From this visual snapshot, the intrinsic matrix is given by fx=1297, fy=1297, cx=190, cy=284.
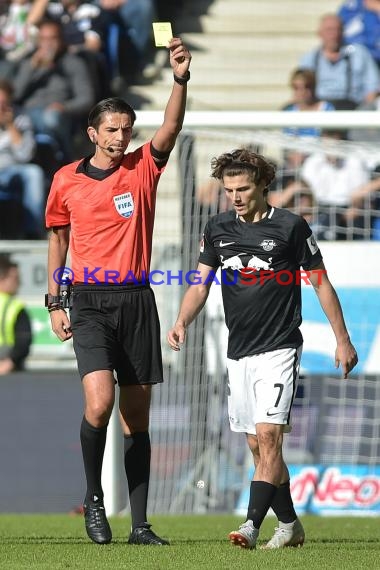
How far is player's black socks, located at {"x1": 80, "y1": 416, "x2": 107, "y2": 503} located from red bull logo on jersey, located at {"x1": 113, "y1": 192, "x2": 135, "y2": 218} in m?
1.11

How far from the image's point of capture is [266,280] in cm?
683

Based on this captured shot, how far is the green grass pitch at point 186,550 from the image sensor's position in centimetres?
599

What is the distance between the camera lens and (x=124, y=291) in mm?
6934

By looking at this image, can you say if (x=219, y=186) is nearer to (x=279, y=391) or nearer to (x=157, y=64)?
(x=279, y=391)

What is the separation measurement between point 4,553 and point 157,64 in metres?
12.0

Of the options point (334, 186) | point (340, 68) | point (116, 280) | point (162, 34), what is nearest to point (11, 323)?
point (334, 186)

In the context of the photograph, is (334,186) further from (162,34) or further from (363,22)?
(363,22)

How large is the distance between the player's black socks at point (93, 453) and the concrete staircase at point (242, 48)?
408 inches

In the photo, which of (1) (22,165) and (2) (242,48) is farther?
(2) (242,48)

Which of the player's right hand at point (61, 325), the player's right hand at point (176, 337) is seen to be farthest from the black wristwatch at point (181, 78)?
the player's right hand at point (61, 325)

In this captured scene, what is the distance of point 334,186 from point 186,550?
5.27 metres

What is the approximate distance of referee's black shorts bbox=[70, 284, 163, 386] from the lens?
691 centimetres

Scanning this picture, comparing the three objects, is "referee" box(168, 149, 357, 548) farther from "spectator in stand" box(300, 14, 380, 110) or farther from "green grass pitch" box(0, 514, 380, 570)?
"spectator in stand" box(300, 14, 380, 110)

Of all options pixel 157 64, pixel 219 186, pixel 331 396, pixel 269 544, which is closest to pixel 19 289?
pixel 219 186
